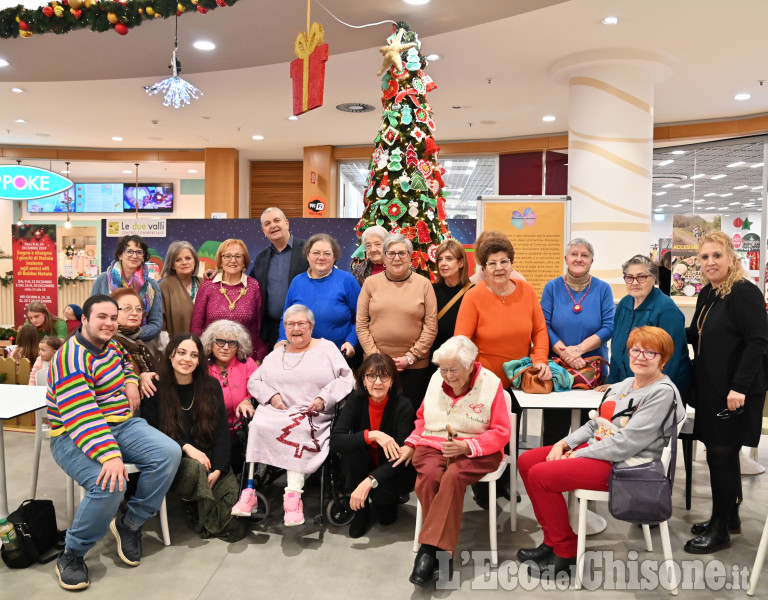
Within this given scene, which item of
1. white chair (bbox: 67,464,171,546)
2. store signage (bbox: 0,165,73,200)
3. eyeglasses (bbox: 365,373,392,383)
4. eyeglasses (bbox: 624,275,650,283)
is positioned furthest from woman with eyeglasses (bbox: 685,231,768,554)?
store signage (bbox: 0,165,73,200)

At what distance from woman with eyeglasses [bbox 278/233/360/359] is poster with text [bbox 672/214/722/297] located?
18.1ft

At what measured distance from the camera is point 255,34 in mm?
5156

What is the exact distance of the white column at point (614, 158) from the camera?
627 cm

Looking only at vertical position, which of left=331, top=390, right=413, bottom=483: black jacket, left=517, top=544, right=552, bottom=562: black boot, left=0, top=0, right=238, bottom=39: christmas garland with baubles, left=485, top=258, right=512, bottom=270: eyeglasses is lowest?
left=517, top=544, right=552, bottom=562: black boot

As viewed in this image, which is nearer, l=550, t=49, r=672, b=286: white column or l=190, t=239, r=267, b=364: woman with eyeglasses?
l=190, t=239, r=267, b=364: woman with eyeglasses

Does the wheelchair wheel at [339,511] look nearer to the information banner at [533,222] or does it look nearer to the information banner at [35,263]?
the information banner at [533,222]

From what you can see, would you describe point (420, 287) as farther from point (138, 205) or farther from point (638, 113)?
point (138, 205)

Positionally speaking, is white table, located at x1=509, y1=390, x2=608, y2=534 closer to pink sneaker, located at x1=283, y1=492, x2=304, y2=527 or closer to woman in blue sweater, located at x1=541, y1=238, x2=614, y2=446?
woman in blue sweater, located at x1=541, y1=238, x2=614, y2=446

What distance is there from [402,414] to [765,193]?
24.9ft

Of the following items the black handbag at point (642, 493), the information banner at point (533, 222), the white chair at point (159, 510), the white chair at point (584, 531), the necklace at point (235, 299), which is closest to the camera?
the black handbag at point (642, 493)

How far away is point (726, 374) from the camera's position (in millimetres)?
2955

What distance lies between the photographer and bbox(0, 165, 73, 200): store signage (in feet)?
31.3

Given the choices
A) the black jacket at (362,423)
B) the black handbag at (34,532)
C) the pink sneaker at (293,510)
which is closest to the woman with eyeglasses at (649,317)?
the black jacket at (362,423)

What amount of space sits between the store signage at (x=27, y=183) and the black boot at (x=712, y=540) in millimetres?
9851
